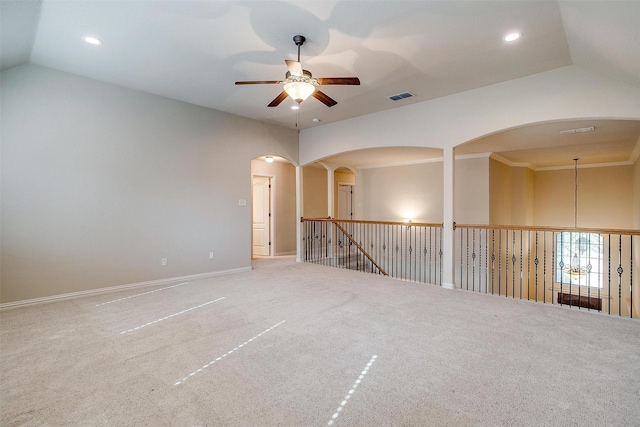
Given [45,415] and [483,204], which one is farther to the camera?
[483,204]

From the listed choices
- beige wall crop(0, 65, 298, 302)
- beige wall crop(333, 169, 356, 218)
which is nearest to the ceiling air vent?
beige wall crop(0, 65, 298, 302)

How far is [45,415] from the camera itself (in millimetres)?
1908

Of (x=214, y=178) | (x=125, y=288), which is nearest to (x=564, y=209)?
(x=214, y=178)

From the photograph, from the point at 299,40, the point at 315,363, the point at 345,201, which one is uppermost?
the point at 299,40

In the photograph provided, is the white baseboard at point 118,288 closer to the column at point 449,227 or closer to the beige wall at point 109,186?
the beige wall at point 109,186

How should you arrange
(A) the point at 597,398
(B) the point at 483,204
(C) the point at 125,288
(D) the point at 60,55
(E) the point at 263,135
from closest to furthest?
(A) the point at 597,398
(D) the point at 60,55
(C) the point at 125,288
(E) the point at 263,135
(B) the point at 483,204

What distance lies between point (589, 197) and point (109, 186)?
38.7 ft

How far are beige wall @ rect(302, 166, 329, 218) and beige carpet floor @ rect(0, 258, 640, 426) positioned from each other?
18.4 ft

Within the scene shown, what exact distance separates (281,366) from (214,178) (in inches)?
171

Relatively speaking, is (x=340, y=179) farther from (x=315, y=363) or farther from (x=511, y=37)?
(x=315, y=363)

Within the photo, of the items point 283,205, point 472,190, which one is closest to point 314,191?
point 283,205

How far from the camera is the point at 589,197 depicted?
880cm

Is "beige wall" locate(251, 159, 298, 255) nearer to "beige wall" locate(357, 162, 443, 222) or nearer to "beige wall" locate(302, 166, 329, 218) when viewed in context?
"beige wall" locate(302, 166, 329, 218)

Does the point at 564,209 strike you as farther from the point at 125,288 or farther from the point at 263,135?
the point at 125,288
